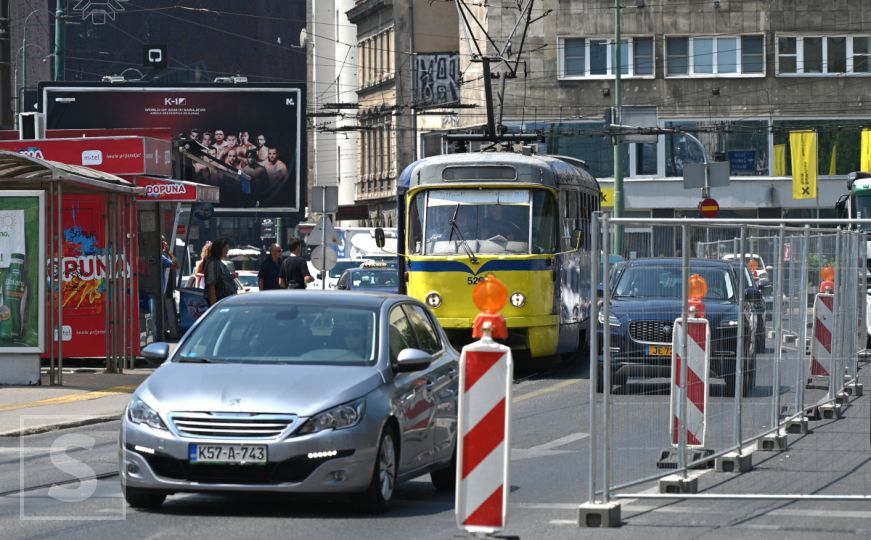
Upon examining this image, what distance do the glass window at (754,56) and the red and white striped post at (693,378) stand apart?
5760 cm

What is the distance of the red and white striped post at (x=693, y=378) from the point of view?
1147 cm

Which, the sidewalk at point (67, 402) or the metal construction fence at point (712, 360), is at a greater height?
the metal construction fence at point (712, 360)

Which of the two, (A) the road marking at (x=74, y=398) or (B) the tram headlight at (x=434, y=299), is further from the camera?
(B) the tram headlight at (x=434, y=299)

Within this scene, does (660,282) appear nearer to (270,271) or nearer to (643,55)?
(270,271)

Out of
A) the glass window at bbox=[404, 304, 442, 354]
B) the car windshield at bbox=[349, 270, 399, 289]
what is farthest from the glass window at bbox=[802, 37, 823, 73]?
the glass window at bbox=[404, 304, 442, 354]

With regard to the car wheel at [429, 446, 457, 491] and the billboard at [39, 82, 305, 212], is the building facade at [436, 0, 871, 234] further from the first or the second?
the car wheel at [429, 446, 457, 491]

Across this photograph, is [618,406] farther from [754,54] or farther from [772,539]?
[754,54]

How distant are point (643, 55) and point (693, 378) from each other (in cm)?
5798

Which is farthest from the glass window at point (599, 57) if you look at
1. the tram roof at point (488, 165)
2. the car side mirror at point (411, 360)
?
the car side mirror at point (411, 360)

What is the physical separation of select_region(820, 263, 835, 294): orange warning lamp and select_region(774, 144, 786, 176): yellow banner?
53825 mm

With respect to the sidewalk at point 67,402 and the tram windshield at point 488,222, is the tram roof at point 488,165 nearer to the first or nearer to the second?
the tram windshield at point 488,222

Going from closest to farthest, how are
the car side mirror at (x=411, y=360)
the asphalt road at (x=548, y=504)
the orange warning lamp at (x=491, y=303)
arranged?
the orange warning lamp at (x=491, y=303)
the asphalt road at (x=548, y=504)
the car side mirror at (x=411, y=360)

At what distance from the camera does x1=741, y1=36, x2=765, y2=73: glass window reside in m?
68.0

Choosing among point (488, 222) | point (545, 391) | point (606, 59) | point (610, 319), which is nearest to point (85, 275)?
point (488, 222)
